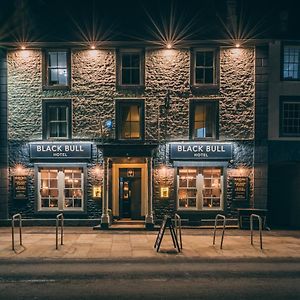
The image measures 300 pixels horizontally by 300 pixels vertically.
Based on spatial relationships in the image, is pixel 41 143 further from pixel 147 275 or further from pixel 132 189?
pixel 147 275

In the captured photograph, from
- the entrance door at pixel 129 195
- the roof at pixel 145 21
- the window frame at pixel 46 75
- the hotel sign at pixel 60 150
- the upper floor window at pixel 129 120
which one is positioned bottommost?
the entrance door at pixel 129 195

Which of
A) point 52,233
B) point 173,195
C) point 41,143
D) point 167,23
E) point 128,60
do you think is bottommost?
point 52,233

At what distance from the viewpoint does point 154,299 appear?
727cm

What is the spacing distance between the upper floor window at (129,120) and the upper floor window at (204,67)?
3359 millimetres

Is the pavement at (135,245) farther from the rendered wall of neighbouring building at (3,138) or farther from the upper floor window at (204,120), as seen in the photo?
the upper floor window at (204,120)

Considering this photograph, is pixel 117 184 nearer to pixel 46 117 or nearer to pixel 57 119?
pixel 57 119

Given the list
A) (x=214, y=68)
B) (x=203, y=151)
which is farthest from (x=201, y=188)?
(x=214, y=68)

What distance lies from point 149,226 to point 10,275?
27.7 feet

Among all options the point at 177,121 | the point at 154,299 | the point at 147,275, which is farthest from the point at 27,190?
the point at 154,299

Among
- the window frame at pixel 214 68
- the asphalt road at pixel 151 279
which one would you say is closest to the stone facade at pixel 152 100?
the window frame at pixel 214 68

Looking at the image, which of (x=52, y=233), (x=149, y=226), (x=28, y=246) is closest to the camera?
(x=28, y=246)

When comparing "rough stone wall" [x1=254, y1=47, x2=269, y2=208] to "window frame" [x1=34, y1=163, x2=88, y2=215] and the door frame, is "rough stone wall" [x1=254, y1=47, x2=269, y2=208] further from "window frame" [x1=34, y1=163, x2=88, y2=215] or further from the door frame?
"window frame" [x1=34, y1=163, x2=88, y2=215]

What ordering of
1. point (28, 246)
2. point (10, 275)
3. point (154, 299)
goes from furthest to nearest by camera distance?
point (28, 246) → point (10, 275) → point (154, 299)

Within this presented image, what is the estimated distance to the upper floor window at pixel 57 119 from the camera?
56.4ft
